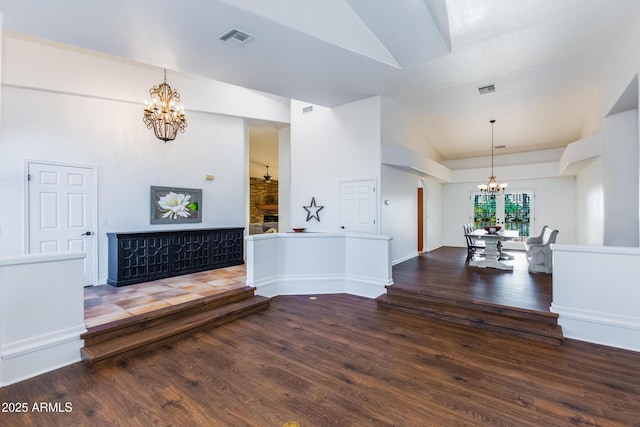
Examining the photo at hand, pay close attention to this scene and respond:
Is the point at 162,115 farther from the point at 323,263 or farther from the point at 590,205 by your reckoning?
the point at 590,205

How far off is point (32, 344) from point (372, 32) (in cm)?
494

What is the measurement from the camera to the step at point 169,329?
9.30ft

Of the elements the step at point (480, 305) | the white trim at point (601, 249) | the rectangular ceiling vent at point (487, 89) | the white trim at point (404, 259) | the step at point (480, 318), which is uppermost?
the rectangular ceiling vent at point (487, 89)

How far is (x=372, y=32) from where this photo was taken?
12.5 feet

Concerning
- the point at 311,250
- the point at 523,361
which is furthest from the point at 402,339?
the point at 311,250

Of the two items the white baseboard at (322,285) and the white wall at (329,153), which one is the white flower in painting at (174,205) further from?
the white baseboard at (322,285)

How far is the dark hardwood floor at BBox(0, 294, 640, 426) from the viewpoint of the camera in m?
2.02

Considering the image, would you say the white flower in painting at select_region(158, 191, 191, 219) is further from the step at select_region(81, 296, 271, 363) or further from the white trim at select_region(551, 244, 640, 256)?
the white trim at select_region(551, 244, 640, 256)

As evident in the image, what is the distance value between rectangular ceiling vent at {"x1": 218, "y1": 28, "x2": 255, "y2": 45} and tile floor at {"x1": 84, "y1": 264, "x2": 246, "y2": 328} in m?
3.34

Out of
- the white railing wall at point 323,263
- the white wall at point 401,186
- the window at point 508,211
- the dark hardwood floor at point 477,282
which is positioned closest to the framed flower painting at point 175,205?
the white railing wall at point 323,263

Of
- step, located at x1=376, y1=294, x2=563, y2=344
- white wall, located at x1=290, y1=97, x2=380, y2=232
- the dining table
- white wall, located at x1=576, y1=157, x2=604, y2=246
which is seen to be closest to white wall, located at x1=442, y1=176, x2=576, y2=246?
white wall, located at x1=576, y1=157, x2=604, y2=246

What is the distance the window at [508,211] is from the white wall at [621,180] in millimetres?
4716

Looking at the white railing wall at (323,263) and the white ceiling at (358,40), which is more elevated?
the white ceiling at (358,40)

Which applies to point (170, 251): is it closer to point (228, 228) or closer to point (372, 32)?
point (228, 228)
